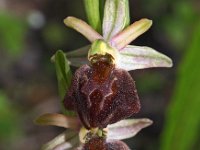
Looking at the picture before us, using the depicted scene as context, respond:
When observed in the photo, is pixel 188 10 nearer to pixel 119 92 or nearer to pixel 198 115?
pixel 198 115

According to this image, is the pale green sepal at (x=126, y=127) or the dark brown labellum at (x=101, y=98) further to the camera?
the pale green sepal at (x=126, y=127)

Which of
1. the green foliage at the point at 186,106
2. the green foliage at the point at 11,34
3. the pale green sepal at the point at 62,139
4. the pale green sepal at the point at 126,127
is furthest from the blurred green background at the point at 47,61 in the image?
the pale green sepal at the point at 62,139

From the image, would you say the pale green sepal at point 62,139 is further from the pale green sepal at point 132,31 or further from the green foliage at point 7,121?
the green foliage at point 7,121

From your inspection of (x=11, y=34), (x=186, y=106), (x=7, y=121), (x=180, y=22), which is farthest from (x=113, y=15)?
(x=180, y=22)

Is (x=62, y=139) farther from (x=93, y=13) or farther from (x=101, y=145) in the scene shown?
(x=93, y=13)

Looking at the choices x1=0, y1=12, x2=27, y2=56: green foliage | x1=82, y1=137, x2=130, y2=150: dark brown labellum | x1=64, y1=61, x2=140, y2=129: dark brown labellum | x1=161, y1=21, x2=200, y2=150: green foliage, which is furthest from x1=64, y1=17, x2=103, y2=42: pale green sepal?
x1=0, y1=12, x2=27, y2=56: green foliage

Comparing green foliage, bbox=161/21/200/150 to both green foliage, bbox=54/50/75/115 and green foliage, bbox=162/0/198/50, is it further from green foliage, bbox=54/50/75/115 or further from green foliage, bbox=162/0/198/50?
green foliage, bbox=162/0/198/50

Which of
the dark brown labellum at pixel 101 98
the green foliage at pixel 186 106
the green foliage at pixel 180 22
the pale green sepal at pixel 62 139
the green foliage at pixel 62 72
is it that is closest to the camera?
the dark brown labellum at pixel 101 98
